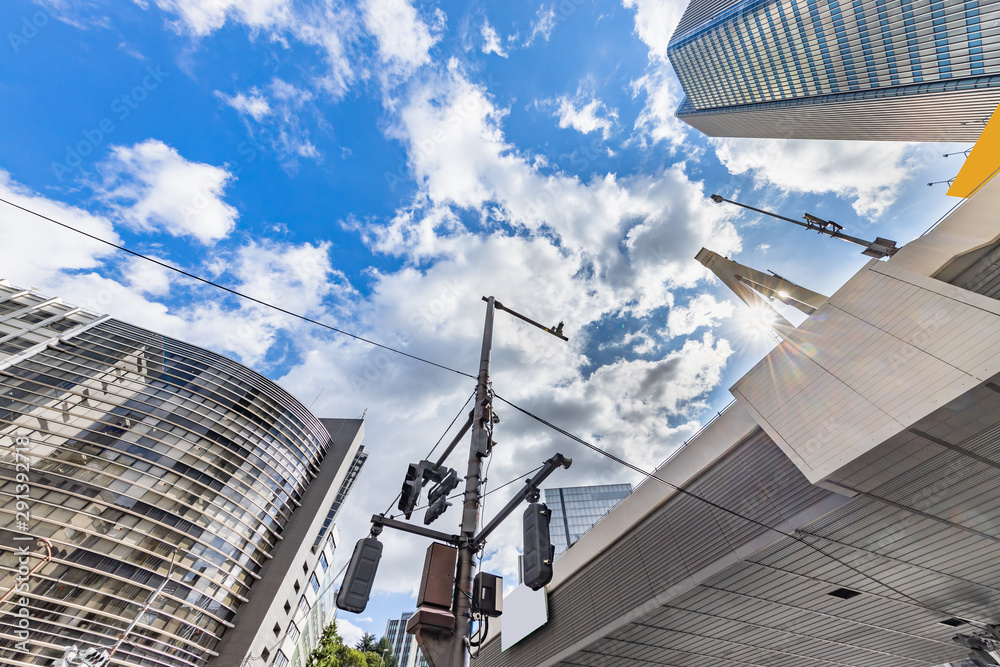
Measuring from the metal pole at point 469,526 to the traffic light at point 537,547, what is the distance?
81 cm

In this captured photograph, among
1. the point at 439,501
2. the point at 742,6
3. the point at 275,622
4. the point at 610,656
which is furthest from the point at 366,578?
the point at 742,6

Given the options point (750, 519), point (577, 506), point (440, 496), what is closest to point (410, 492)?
point (440, 496)

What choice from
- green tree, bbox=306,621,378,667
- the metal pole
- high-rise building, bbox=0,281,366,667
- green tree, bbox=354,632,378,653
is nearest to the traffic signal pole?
the metal pole

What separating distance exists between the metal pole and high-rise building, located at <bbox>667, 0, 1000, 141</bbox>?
293 ft

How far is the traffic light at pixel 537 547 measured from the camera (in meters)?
4.60

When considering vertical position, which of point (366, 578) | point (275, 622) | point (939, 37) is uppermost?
point (939, 37)

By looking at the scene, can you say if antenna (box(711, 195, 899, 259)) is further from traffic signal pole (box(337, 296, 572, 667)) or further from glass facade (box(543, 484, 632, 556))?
glass facade (box(543, 484, 632, 556))

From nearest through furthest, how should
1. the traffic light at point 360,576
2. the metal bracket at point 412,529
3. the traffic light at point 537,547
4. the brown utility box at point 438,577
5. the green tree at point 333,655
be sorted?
the traffic light at point 360,576
the traffic light at point 537,547
the brown utility box at point 438,577
the metal bracket at point 412,529
the green tree at point 333,655

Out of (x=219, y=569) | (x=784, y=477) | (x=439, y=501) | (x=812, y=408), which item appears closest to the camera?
(x=439, y=501)

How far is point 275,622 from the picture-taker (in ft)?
123

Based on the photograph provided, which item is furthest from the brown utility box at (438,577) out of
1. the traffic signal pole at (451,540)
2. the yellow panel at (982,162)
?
the yellow panel at (982,162)

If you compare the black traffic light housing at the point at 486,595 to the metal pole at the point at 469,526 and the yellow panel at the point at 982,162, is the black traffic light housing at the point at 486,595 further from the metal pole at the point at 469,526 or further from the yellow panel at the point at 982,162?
the yellow panel at the point at 982,162

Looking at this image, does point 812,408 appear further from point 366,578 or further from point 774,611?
point 366,578

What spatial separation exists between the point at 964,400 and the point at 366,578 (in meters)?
11.2
